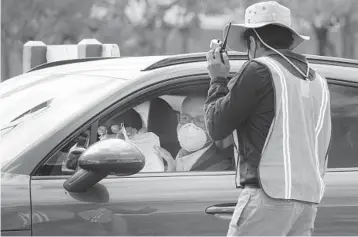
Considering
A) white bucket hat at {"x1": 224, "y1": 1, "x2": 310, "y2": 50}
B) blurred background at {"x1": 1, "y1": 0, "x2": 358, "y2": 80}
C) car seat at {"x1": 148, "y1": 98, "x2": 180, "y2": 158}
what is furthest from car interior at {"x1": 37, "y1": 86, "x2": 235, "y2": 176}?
blurred background at {"x1": 1, "y1": 0, "x2": 358, "y2": 80}

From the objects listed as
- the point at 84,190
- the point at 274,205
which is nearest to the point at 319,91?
the point at 274,205

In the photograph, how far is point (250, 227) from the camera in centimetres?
330

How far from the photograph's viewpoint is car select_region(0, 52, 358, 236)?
3549mm

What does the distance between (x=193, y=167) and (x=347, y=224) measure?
0.74 m

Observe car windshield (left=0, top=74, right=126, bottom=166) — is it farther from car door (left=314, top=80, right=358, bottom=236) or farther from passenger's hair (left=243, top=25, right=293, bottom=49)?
car door (left=314, top=80, right=358, bottom=236)

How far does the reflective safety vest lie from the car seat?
62 centimetres

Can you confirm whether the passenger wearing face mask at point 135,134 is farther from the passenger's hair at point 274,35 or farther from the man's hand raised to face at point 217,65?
the passenger's hair at point 274,35

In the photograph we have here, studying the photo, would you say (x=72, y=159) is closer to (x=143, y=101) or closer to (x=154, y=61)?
(x=143, y=101)

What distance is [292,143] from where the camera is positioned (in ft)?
10.8

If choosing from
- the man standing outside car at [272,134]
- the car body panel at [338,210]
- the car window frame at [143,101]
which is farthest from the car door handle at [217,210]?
the car body panel at [338,210]

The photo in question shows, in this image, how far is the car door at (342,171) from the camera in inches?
150

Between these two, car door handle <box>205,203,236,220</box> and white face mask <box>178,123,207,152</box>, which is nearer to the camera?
car door handle <box>205,203,236,220</box>

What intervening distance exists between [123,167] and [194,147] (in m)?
0.66

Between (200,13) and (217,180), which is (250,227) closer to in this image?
(217,180)
